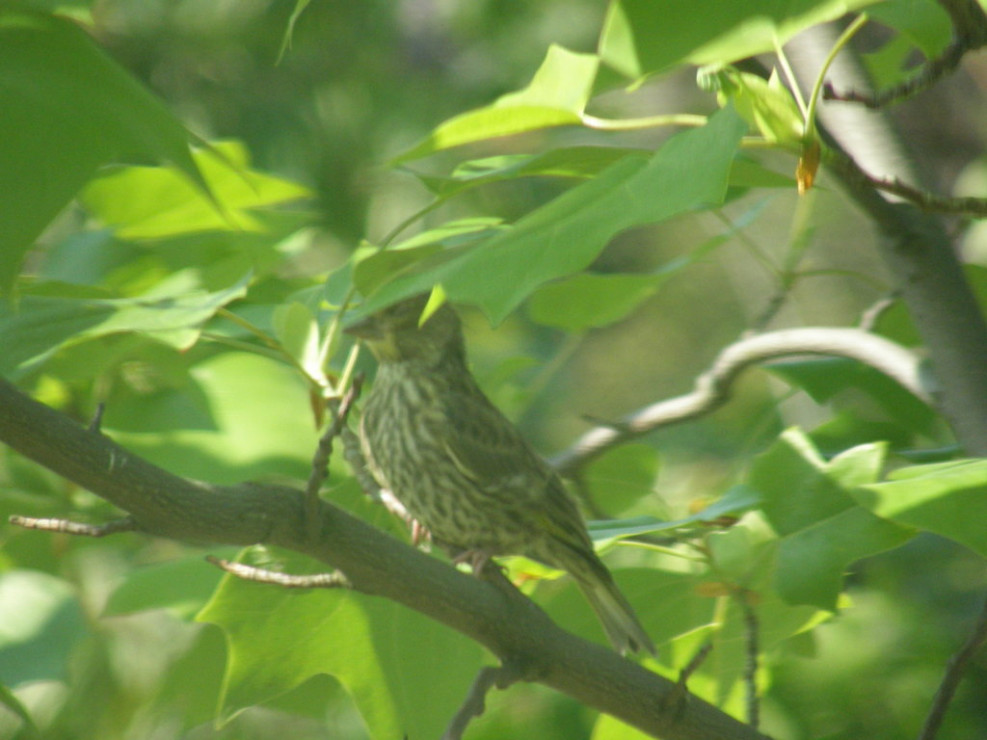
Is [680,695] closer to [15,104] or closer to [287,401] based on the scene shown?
[287,401]

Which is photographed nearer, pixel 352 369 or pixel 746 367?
pixel 352 369

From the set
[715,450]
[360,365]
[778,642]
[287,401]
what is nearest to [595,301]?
[287,401]

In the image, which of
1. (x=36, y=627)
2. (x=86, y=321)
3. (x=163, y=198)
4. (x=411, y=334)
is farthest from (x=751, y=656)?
(x=411, y=334)

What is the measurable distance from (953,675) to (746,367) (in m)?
0.64

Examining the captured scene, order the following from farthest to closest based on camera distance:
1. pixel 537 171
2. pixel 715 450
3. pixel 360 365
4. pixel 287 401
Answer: pixel 715 450
pixel 360 365
pixel 287 401
pixel 537 171

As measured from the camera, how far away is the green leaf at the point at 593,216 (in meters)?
0.96

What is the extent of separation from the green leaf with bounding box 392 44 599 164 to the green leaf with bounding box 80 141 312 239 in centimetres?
55

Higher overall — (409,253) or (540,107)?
(540,107)

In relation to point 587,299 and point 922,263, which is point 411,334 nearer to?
point 587,299

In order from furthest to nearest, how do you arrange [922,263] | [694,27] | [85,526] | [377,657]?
[377,657], [922,263], [85,526], [694,27]

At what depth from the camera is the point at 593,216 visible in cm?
102

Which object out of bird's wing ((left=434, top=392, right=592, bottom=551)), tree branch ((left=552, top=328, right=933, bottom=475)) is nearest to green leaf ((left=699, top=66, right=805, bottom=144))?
tree branch ((left=552, top=328, right=933, bottom=475))

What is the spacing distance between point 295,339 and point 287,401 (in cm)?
37

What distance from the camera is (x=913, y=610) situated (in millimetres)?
1913
